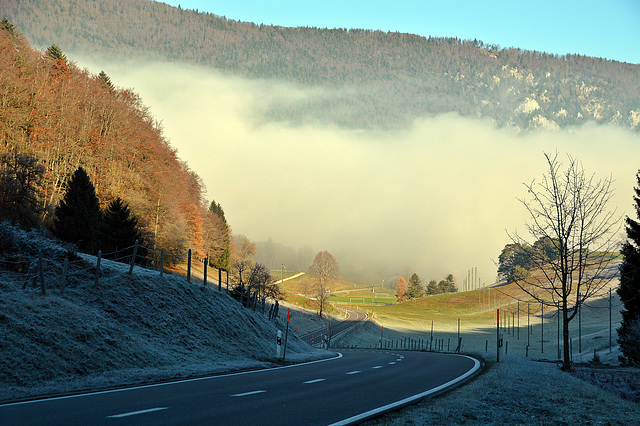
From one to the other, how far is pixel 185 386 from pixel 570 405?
8.76 meters

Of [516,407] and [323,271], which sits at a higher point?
[323,271]

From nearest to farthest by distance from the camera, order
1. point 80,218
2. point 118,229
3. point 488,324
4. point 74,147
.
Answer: point 80,218 < point 118,229 < point 74,147 < point 488,324

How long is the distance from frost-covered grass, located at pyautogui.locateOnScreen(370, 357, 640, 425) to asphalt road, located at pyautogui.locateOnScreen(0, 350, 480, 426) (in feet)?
2.51

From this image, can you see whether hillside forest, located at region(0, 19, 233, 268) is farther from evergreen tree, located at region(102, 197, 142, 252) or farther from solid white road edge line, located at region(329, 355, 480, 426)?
solid white road edge line, located at region(329, 355, 480, 426)

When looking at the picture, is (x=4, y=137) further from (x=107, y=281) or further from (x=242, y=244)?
(x=242, y=244)

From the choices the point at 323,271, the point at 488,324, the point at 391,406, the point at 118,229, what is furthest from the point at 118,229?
the point at 488,324

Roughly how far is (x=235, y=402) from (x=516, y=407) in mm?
5595

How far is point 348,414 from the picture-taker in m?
9.45

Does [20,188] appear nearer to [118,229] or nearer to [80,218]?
[80,218]

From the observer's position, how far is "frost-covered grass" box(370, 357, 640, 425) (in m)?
9.27

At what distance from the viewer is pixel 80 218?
3784 centimetres

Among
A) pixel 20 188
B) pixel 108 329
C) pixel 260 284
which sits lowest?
pixel 108 329

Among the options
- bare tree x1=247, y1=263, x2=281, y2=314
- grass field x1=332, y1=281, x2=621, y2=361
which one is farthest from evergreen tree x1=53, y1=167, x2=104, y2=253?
grass field x1=332, y1=281, x2=621, y2=361

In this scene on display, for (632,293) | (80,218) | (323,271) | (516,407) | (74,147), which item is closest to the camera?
(516,407)
